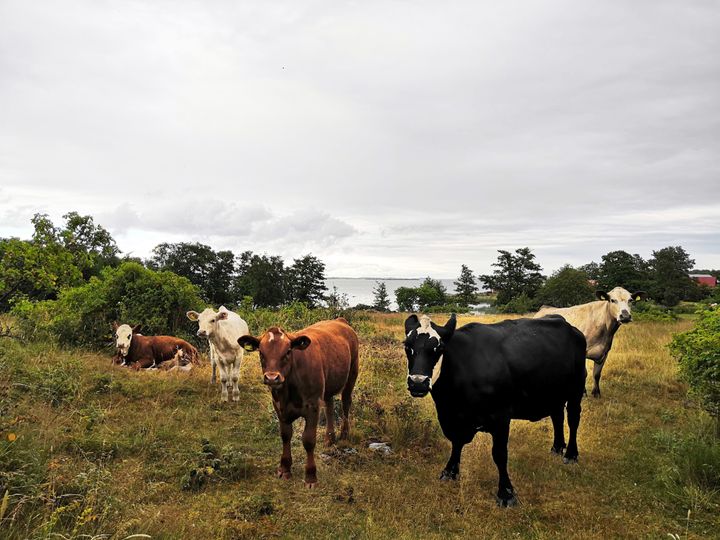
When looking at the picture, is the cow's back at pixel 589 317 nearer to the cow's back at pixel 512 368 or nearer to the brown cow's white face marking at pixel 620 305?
the brown cow's white face marking at pixel 620 305

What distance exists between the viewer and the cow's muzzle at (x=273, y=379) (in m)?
5.30

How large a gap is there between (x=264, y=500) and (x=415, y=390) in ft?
7.44

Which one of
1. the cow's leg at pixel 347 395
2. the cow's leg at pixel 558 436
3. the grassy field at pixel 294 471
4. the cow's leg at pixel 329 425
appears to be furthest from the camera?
the cow's leg at pixel 347 395

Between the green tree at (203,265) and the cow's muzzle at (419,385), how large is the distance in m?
54.8

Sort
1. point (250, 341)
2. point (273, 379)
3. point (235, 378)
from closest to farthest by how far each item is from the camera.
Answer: point (273, 379) → point (250, 341) → point (235, 378)

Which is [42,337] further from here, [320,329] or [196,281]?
[196,281]

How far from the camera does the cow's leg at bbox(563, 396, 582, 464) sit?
22.1 ft

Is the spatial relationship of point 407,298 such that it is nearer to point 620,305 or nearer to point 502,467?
point 620,305

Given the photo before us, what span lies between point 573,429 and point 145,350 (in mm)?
10415

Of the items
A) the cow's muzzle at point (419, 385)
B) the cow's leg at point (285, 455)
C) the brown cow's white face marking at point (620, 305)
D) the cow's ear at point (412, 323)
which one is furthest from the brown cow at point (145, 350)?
the brown cow's white face marking at point (620, 305)

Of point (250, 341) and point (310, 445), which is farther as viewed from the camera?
point (250, 341)

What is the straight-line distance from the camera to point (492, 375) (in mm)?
5566

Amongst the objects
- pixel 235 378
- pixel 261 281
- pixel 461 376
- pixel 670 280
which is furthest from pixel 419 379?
pixel 670 280

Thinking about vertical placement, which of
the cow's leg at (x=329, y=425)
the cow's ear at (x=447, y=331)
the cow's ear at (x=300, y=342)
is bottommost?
the cow's leg at (x=329, y=425)
